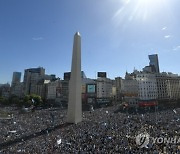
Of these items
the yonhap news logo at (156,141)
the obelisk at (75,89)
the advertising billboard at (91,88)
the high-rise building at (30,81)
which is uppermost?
the high-rise building at (30,81)

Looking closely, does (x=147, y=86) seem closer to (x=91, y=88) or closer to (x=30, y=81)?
(x=91, y=88)

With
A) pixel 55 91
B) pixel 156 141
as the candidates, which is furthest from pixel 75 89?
pixel 55 91

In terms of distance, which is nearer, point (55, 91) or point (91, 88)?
point (91, 88)

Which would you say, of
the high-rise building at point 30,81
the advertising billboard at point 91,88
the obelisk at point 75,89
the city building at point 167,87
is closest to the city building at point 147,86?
the city building at point 167,87

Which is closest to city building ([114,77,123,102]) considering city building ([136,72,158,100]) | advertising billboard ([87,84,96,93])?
advertising billboard ([87,84,96,93])

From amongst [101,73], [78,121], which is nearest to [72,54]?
[78,121]

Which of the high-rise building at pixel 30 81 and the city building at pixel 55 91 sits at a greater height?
the high-rise building at pixel 30 81

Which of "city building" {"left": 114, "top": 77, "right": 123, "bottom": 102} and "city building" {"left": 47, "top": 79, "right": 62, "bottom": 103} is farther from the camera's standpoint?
"city building" {"left": 114, "top": 77, "right": 123, "bottom": 102}

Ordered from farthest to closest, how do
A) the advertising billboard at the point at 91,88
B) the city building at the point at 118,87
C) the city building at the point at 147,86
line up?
the city building at the point at 118,87 < the advertising billboard at the point at 91,88 < the city building at the point at 147,86

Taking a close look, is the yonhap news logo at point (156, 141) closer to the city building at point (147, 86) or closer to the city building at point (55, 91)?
the city building at point (147, 86)

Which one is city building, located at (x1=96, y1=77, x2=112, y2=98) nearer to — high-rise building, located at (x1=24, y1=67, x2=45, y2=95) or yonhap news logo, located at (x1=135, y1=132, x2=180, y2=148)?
high-rise building, located at (x1=24, y1=67, x2=45, y2=95)

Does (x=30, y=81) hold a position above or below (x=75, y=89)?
above

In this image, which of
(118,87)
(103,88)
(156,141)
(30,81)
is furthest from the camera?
(30,81)
